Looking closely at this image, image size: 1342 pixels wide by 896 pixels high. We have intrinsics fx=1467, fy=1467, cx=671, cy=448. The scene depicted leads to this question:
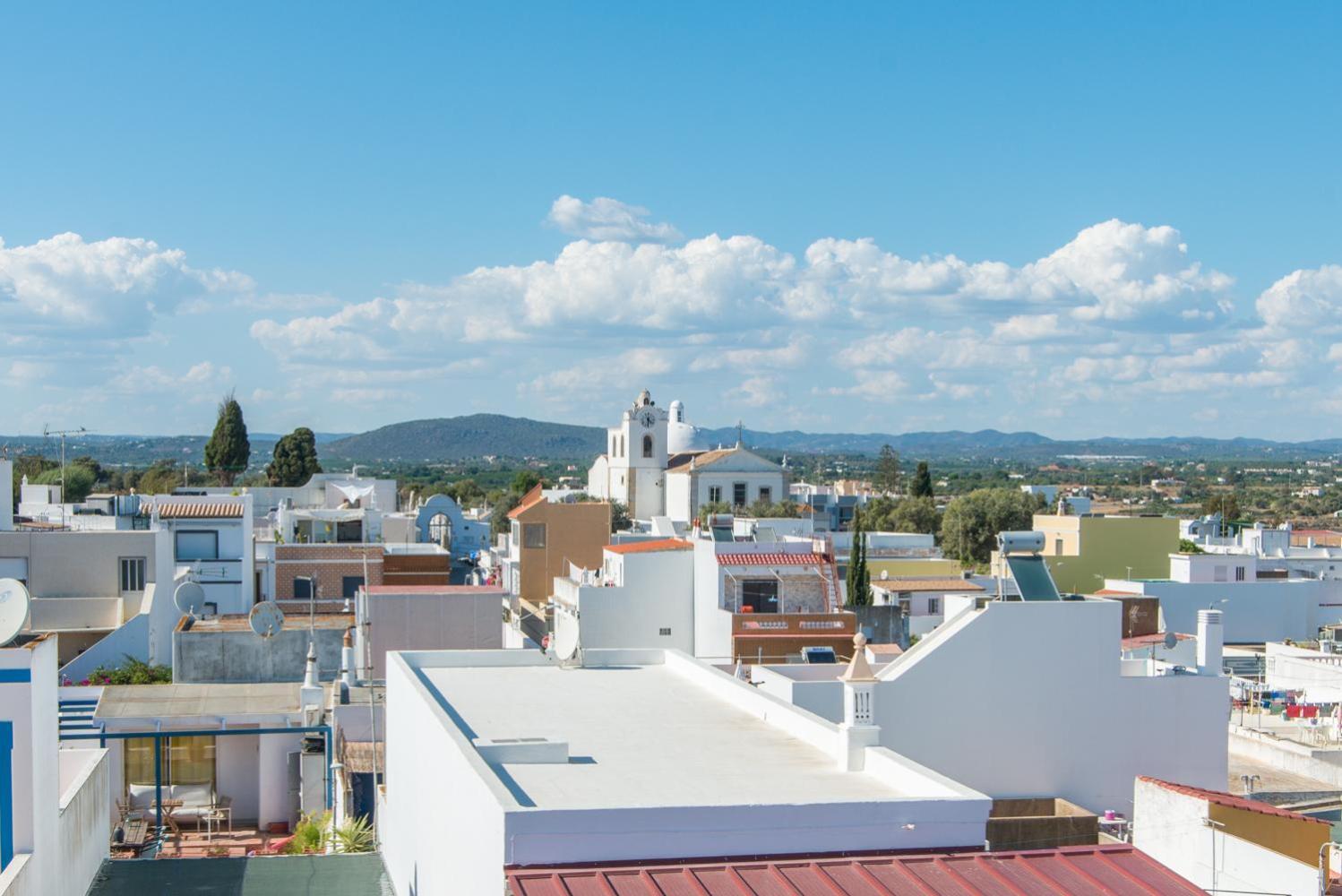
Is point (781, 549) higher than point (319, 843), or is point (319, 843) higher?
point (781, 549)

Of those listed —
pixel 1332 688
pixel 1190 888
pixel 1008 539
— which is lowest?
pixel 1332 688

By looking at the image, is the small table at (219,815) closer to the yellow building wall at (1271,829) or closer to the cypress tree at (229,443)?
the yellow building wall at (1271,829)

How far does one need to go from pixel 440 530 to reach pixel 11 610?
180 ft

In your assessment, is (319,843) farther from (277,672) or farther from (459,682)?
(277,672)

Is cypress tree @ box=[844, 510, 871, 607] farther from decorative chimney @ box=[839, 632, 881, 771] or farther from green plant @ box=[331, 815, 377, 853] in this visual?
decorative chimney @ box=[839, 632, 881, 771]

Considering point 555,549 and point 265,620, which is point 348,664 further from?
point 555,549

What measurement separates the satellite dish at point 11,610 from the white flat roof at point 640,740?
400cm

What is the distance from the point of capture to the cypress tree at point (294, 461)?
102312 millimetres

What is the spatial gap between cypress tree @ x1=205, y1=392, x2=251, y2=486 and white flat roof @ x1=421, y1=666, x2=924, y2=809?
288ft

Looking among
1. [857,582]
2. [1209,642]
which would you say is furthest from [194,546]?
[1209,642]

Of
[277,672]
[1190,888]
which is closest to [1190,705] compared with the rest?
[1190,888]

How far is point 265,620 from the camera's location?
2767cm

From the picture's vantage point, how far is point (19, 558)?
111 feet

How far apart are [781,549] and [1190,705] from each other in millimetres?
15263
